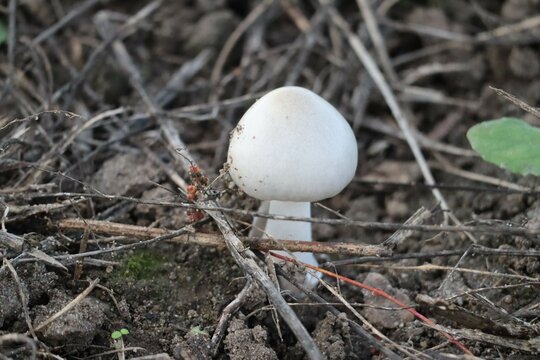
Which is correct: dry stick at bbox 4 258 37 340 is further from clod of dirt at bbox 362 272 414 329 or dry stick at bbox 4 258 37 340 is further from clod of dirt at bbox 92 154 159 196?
clod of dirt at bbox 362 272 414 329

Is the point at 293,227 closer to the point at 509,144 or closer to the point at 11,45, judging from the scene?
the point at 509,144

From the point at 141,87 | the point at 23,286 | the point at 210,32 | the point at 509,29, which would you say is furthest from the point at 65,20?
the point at 509,29

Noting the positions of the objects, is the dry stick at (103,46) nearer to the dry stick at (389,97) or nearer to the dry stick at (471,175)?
the dry stick at (389,97)

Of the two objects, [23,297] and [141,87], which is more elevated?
[141,87]

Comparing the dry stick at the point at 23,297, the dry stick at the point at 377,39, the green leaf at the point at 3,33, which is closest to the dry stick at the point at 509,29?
the dry stick at the point at 377,39

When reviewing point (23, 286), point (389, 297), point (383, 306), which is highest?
point (23, 286)

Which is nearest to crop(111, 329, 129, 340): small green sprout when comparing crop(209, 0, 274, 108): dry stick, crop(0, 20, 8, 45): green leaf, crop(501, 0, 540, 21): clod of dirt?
crop(209, 0, 274, 108): dry stick
